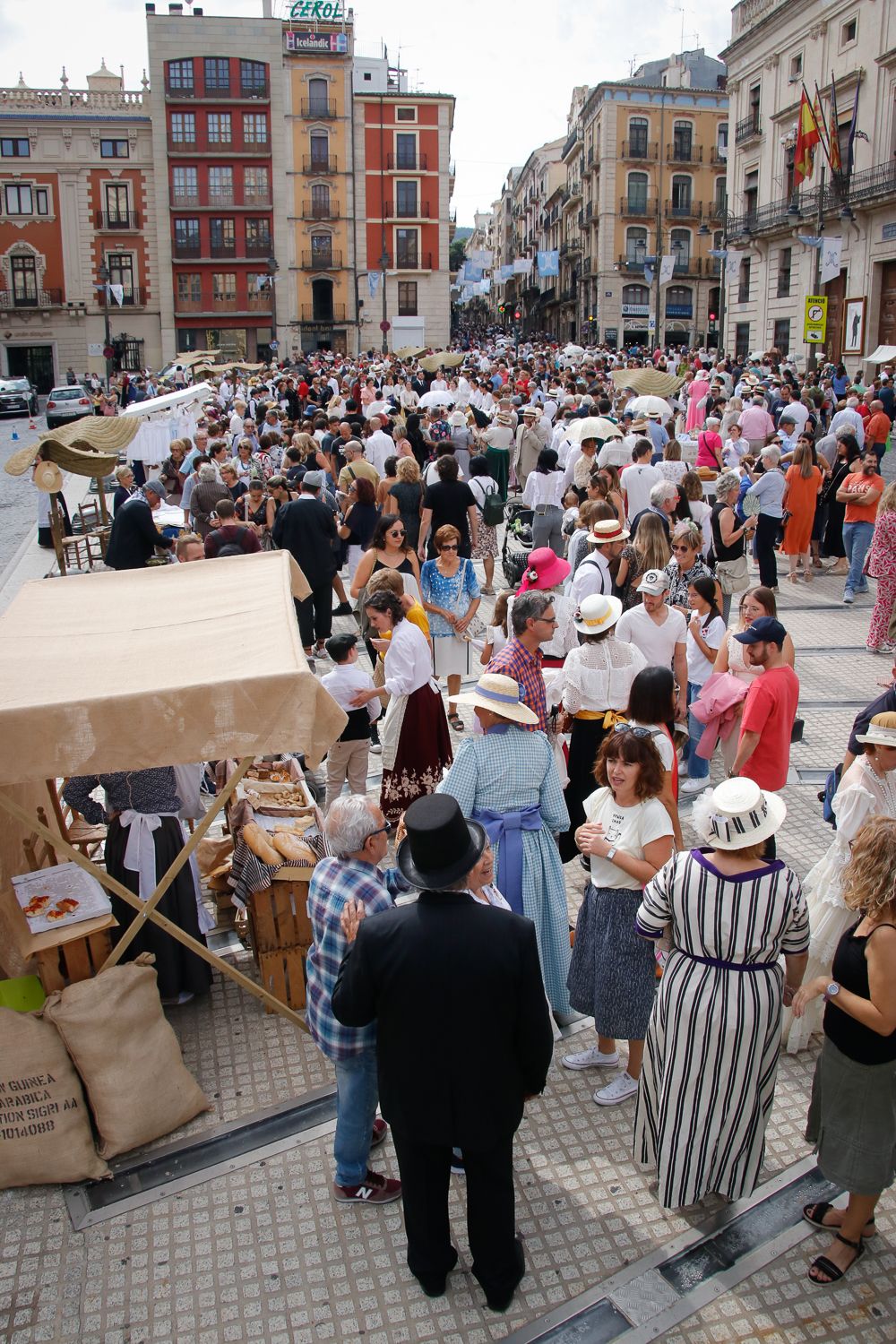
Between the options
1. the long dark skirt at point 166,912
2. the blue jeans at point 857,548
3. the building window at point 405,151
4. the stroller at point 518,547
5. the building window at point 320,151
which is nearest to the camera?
the long dark skirt at point 166,912

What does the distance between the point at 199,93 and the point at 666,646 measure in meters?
53.7

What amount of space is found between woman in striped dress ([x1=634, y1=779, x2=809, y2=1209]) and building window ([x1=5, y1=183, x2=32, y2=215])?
183 feet

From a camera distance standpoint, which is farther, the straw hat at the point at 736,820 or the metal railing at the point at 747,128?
the metal railing at the point at 747,128

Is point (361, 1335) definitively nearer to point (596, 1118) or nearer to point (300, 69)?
point (596, 1118)

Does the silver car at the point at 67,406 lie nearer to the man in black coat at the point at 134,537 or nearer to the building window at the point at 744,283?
the man in black coat at the point at 134,537

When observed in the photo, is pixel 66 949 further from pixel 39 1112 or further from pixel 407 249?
pixel 407 249

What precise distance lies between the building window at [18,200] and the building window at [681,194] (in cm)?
3318

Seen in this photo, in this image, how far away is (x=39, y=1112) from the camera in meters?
3.69

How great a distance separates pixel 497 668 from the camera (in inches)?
198

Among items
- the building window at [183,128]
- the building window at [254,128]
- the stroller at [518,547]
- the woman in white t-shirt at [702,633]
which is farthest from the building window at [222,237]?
the woman in white t-shirt at [702,633]

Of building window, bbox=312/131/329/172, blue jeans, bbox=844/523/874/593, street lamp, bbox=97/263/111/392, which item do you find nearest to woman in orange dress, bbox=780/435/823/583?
blue jeans, bbox=844/523/874/593

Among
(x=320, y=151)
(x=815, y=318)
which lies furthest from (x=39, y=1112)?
(x=320, y=151)

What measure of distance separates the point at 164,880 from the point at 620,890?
1.74m

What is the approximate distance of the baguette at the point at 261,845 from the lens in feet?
15.3
